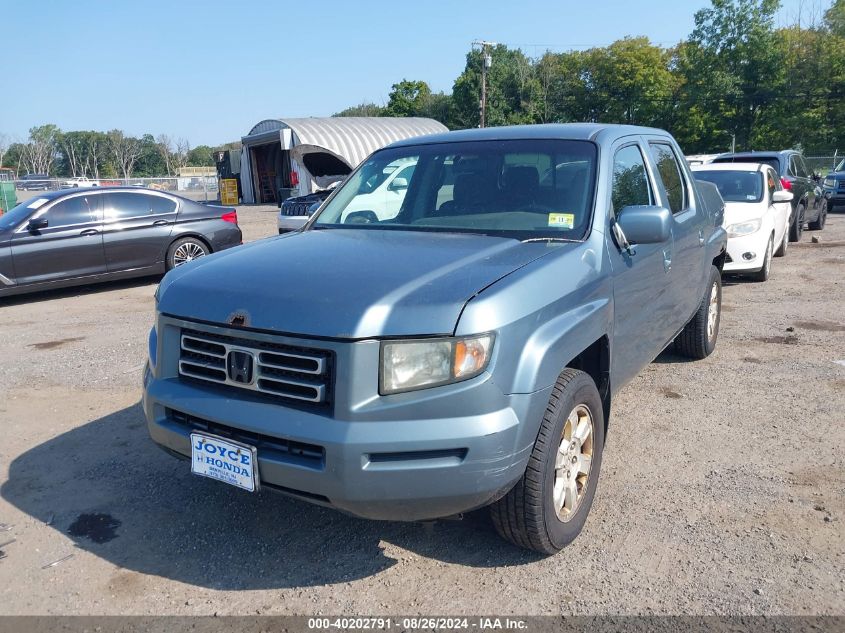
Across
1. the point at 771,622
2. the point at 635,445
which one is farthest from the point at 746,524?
the point at 635,445

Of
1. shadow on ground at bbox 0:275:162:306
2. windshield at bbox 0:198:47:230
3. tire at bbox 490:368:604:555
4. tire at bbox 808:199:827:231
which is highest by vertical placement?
windshield at bbox 0:198:47:230

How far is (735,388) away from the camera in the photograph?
17.8ft

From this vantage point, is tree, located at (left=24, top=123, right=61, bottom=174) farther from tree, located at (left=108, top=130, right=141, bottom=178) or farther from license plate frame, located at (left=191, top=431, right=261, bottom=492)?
license plate frame, located at (left=191, top=431, right=261, bottom=492)

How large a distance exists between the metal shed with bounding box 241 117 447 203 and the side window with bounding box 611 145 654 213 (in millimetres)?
21690

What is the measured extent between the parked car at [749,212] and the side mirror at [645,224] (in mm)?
6184

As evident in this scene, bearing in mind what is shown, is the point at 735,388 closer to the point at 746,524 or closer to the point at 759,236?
the point at 746,524

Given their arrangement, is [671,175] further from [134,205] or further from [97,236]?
[134,205]

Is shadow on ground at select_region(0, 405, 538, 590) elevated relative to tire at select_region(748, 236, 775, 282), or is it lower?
lower

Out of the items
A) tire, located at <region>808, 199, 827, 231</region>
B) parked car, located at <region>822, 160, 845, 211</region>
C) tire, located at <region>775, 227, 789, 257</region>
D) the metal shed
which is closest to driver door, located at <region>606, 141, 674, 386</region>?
tire, located at <region>775, 227, 789, 257</region>

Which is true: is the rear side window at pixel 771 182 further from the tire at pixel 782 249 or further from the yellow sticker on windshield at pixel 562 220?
the yellow sticker on windshield at pixel 562 220

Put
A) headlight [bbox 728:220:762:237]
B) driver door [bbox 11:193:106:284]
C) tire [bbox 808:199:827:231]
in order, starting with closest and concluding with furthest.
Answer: headlight [bbox 728:220:762:237] → driver door [bbox 11:193:106:284] → tire [bbox 808:199:827:231]

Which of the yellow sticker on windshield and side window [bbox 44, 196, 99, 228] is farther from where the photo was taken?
side window [bbox 44, 196, 99, 228]

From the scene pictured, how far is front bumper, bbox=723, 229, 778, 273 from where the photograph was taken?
9328 millimetres

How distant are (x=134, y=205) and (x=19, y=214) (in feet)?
4.99
